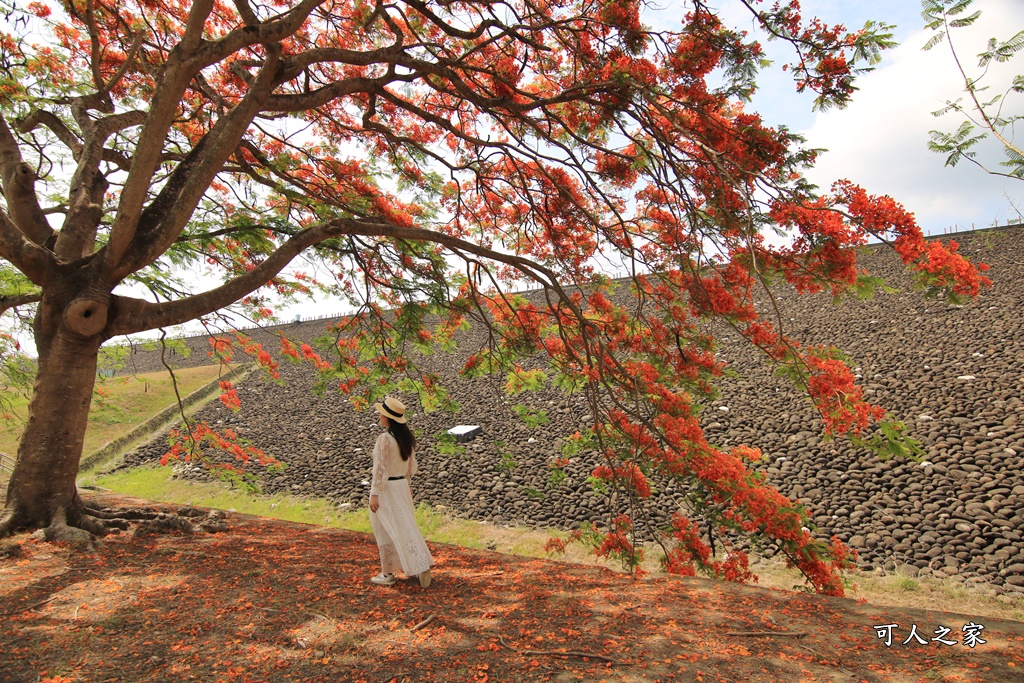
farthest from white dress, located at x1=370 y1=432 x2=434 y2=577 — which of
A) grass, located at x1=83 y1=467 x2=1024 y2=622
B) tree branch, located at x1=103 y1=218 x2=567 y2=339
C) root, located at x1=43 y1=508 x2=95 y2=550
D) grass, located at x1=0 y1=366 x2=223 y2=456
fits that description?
grass, located at x1=0 y1=366 x2=223 y2=456

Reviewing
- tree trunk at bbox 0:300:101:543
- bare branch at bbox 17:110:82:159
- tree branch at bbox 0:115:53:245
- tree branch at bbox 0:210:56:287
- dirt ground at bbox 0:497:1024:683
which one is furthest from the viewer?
bare branch at bbox 17:110:82:159

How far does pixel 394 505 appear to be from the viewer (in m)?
3.92

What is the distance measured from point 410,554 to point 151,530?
278 centimetres

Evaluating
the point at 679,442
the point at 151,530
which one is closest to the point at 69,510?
the point at 151,530

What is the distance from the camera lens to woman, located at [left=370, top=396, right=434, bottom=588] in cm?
383

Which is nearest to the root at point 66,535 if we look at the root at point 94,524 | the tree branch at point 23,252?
the root at point 94,524

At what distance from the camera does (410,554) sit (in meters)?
3.82

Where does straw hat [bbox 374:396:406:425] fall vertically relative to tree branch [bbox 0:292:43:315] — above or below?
below

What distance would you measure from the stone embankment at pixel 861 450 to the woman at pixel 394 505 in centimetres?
181

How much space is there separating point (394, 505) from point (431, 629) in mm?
1045

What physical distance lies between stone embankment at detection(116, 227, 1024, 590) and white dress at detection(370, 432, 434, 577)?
1801 mm

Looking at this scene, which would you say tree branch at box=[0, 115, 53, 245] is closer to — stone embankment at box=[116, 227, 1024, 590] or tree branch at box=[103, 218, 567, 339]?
tree branch at box=[103, 218, 567, 339]

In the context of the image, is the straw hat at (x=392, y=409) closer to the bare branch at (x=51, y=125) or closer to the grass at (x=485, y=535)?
the grass at (x=485, y=535)

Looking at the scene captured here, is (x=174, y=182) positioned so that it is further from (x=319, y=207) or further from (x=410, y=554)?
(x=410, y=554)
